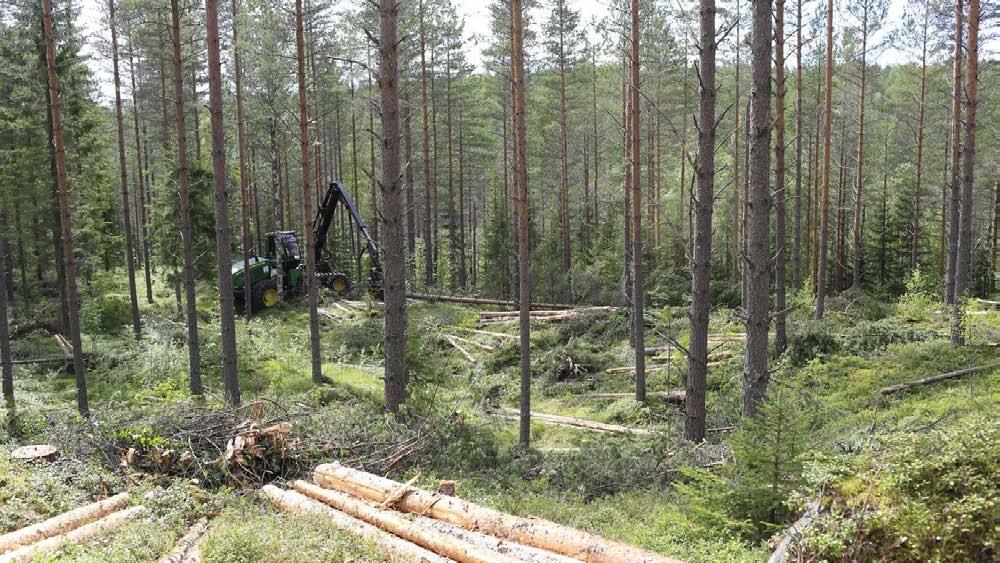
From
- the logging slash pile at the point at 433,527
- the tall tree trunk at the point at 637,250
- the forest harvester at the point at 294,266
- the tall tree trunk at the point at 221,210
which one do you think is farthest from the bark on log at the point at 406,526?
the forest harvester at the point at 294,266

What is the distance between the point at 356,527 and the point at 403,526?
47cm

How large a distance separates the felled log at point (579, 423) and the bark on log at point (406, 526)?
5789 millimetres

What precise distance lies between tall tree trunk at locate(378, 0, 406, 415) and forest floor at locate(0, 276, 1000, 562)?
77 cm

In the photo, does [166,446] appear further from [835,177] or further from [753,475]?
[835,177]

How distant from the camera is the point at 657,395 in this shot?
44.3 feet

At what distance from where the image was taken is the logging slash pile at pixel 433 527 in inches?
196

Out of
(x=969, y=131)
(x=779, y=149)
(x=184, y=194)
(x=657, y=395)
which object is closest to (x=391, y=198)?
(x=184, y=194)

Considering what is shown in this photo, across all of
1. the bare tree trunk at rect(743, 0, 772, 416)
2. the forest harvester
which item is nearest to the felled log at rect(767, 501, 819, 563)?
the bare tree trunk at rect(743, 0, 772, 416)

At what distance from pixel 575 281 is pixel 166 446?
19.7m

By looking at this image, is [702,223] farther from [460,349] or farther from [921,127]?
[921,127]

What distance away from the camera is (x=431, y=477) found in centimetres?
784

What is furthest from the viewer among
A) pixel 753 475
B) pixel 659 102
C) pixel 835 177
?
pixel 835 177

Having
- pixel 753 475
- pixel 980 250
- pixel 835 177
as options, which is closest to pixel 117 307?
pixel 753 475

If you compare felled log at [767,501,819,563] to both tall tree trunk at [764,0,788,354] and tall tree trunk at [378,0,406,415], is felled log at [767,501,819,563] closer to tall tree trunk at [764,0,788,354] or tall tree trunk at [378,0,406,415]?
tall tree trunk at [764,0,788,354]
